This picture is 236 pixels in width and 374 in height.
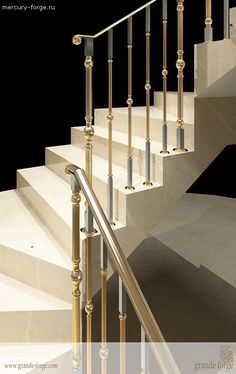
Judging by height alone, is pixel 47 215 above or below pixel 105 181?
below

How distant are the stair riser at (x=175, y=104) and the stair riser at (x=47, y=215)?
41.1 inches

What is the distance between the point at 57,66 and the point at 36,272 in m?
3.18

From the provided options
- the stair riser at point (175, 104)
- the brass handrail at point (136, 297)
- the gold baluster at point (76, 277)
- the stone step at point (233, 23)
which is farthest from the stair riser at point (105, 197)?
the stone step at point (233, 23)

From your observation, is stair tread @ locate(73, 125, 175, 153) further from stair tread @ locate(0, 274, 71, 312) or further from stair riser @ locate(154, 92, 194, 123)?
stair tread @ locate(0, 274, 71, 312)

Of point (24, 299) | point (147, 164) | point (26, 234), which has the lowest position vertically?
point (24, 299)

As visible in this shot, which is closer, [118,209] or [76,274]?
[76,274]

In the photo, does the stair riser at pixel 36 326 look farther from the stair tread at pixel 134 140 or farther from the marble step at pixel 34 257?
the stair tread at pixel 134 140

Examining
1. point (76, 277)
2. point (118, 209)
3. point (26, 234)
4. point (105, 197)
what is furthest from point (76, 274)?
point (26, 234)

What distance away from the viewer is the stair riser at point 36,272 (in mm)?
2377

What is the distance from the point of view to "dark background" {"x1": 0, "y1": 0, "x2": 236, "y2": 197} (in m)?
4.86

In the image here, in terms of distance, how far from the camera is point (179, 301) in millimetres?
3520

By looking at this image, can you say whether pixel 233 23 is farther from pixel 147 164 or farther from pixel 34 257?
pixel 34 257

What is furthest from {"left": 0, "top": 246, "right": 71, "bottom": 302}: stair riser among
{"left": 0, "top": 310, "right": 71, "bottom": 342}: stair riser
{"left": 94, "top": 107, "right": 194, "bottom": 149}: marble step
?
{"left": 94, "top": 107, "right": 194, "bottom": 149}: marble step

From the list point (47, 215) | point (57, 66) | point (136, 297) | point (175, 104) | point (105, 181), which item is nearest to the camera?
point (136, 297)
